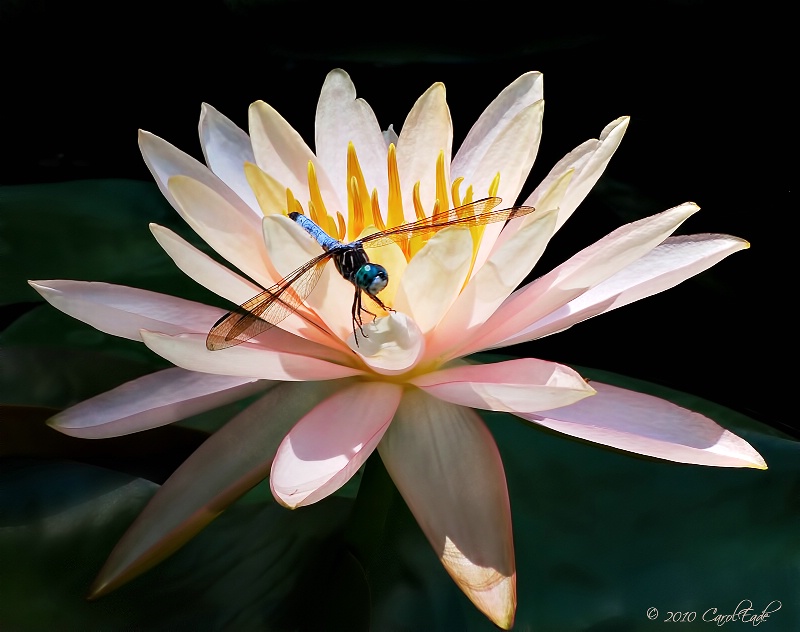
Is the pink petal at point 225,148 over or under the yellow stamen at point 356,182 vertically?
over

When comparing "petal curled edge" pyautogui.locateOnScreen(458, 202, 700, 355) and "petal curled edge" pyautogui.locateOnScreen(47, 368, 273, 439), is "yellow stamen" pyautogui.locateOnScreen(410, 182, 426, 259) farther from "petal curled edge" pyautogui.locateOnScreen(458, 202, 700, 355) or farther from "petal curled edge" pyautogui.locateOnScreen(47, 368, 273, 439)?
"petal curled edge" pyautogui.locateOnScreen(47, 368, 273, 439)

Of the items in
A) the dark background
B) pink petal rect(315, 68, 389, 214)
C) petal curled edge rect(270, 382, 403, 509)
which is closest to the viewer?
petal curled edge rect(270, 382, 403, 509)

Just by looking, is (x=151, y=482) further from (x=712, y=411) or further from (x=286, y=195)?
(x=712, y=411)

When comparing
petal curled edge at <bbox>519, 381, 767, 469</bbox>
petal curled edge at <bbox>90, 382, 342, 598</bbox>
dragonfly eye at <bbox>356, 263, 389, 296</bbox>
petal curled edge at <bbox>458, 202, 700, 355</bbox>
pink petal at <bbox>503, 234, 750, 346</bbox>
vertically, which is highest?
dragonfly eye at <bbox>356, 263, 389, 296</bbox>

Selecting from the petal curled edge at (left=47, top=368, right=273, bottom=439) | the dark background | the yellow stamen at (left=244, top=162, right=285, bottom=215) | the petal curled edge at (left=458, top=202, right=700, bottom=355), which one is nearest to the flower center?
the yellow stamen at (left=244, top=162, right=285, bottom=215)

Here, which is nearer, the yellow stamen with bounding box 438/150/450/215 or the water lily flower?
the water lily flower

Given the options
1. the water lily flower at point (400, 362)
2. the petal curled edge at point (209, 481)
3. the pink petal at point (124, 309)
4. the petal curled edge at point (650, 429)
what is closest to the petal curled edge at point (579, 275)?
the water lily flower at point (400, 362)

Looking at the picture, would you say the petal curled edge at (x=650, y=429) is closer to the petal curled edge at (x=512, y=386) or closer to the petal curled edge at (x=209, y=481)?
the petal curled edge at (x=512, y=386)
